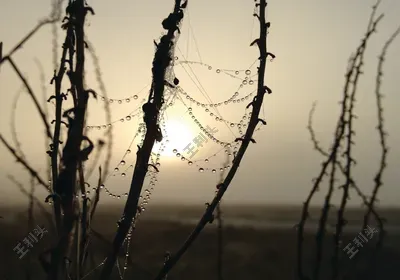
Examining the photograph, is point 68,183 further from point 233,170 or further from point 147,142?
point 233,170

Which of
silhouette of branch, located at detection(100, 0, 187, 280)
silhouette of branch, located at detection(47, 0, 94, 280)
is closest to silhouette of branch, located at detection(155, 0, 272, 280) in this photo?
silhouette of branch, located at detection(100, 0, 187, 280)

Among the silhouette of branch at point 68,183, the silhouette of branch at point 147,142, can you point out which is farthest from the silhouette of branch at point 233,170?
the silhouette of branch at point 68,183

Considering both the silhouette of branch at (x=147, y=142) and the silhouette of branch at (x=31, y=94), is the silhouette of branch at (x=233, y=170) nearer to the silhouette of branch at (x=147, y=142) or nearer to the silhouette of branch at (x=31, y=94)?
the silhouette of branch at (x=147, y=142)

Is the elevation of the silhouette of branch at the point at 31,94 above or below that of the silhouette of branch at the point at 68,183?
above

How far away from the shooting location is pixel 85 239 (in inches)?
39.3

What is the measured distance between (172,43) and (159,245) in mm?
13850

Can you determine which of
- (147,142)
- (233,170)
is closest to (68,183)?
(147,142)

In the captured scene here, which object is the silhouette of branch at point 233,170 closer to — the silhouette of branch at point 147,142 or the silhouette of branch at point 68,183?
the silhouette of branch at point 147,142

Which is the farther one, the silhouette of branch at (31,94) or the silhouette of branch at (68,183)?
the silhouette of branch at (31,94)

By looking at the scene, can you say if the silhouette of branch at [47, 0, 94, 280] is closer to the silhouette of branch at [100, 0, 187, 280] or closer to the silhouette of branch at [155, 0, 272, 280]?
the silhouette of branch at [100, 0, 187, 280]

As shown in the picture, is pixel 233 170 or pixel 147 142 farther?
pixel 233 170

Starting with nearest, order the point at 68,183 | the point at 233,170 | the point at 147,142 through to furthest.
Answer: the point at 68,183
the point at 147,142
the point at 233,170

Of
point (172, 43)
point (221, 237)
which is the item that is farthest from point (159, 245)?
point (172, 43)

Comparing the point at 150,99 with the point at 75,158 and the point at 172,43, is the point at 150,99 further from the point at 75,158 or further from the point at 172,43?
the point at 75,158
